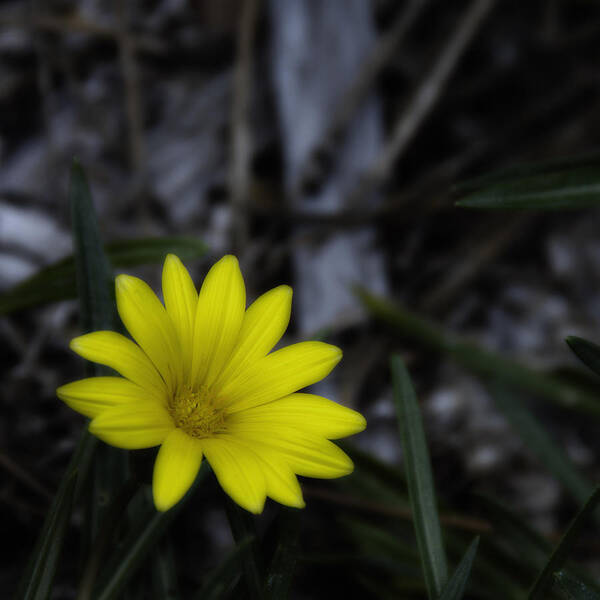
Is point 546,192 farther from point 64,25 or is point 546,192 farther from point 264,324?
point 64,25

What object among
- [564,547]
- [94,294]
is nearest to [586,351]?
[564,547]

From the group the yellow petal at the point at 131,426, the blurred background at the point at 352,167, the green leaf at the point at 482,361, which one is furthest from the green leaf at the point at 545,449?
the yellow petal at the point at 131,426

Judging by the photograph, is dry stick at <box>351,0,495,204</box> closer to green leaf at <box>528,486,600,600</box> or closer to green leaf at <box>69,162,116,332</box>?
green leaf at <box>69,162,116,332</box>

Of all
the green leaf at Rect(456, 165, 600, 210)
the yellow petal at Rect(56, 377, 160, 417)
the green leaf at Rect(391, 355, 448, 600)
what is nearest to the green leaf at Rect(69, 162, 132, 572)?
the yellow petal at Rect(56, 377, 160, 417)

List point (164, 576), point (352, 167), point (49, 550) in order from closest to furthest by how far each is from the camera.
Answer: point (49, 550) < point (164, 576) < point (352, 167)

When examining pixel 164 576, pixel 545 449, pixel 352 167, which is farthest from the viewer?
pixel 352 167

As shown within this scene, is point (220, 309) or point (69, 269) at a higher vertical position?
point (69, 269)
